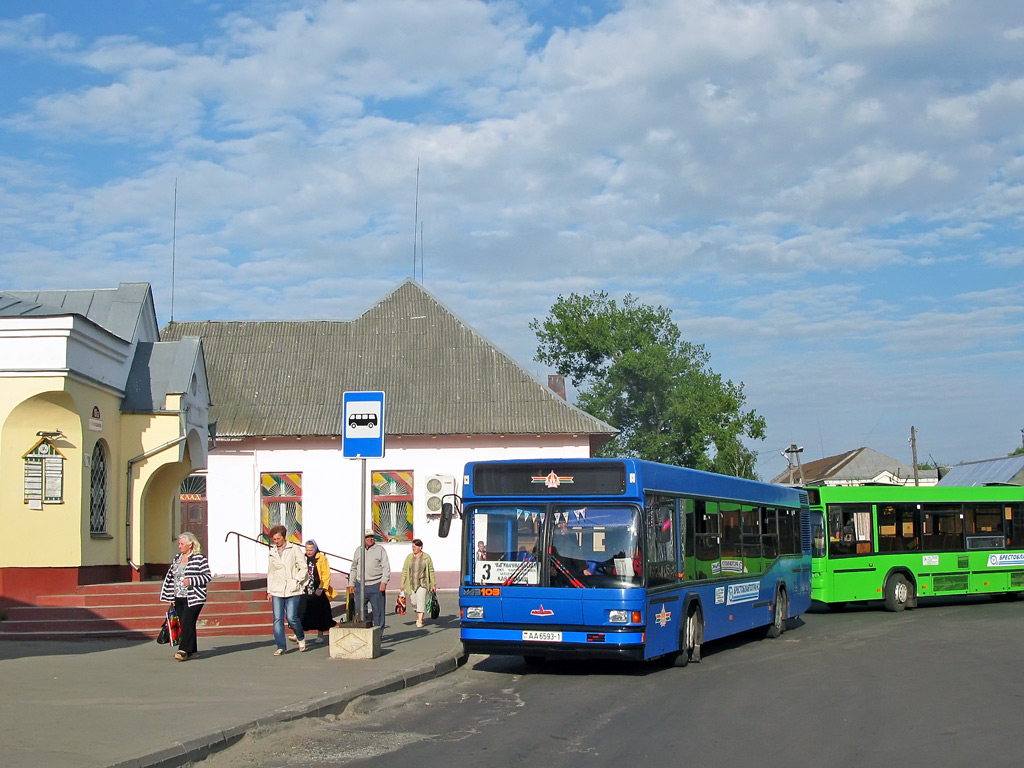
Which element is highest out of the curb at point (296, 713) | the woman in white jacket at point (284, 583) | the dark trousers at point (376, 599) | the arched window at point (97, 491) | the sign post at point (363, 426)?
Result: the sign post at point (363, 426)

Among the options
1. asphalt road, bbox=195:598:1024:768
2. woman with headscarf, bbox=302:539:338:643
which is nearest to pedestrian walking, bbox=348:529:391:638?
woman with headscarf, bbox=302:539:338:643

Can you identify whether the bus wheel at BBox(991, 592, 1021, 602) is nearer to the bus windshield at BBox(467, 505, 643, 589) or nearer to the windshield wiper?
the bus windshield at BBox(467, 505, 643, 589)

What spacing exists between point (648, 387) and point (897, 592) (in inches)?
1242

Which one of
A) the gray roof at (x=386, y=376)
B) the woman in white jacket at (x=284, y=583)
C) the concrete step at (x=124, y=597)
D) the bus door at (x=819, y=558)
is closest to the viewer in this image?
the woman in white jacket at (x=284, y=583)

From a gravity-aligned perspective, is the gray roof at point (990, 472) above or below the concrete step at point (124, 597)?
above

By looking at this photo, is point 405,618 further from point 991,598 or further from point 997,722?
point 991,598

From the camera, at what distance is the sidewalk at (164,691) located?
8445 millimetres

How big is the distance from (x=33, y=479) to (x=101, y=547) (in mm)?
1810

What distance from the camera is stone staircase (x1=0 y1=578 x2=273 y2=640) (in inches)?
645

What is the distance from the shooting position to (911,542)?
24.9 metres

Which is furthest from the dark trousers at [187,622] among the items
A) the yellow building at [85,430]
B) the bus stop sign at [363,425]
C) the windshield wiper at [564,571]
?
the windshield wiper at [564,571]

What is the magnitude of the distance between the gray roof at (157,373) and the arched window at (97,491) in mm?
1183

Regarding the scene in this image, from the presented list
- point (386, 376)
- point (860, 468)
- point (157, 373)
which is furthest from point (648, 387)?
point (860, 468)

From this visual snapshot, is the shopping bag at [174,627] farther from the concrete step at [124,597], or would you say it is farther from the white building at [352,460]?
the white building at [352,460]
